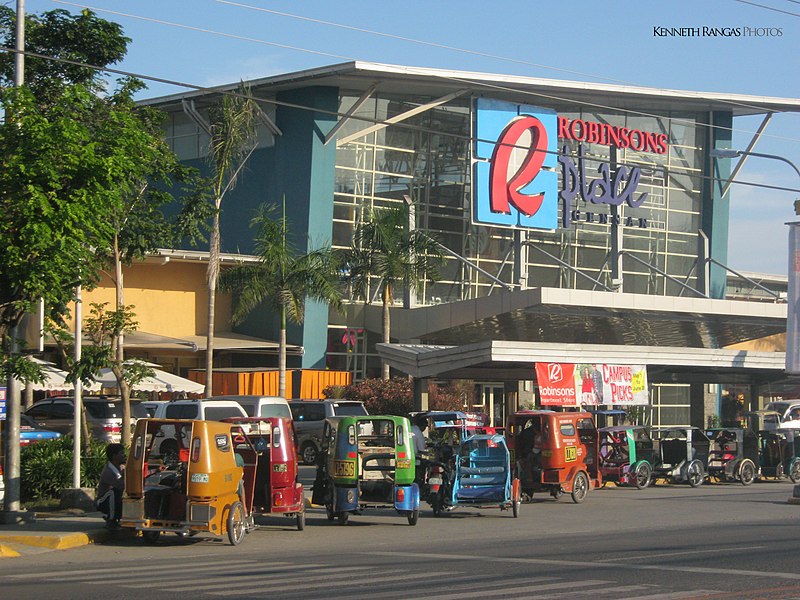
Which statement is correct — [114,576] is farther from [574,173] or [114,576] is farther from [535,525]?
[574,173]

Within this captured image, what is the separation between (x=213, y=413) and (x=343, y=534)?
34.2ft

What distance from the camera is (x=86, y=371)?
20906 millimetres

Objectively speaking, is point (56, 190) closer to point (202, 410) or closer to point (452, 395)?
point (202, 410)

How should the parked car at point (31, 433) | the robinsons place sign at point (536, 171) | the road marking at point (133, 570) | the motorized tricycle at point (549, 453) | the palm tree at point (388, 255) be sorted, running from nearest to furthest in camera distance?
the road marking at point (133, 570)
the motorized tricycle at point (549, 453)
the parked car at point (31, 433)
the palm tree at point (388, 255)
the robinsons place sign at point (536, 171)

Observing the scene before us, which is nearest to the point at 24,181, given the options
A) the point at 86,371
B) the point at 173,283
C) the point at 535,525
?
the point at 86,371

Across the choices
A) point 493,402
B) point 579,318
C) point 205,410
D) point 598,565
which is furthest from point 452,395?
point 598,565

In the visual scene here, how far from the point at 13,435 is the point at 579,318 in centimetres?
2757

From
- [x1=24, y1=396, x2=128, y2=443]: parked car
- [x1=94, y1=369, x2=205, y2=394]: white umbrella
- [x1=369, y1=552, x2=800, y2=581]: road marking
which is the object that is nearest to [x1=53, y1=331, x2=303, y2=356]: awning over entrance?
[x1=94, y1=369, x2=205, y2=394]: white umbrella

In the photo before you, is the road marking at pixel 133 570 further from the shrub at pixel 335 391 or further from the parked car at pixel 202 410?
the shrub at pixel 335 391

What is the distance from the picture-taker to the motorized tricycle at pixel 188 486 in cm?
1712

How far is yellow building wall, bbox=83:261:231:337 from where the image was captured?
48.0m

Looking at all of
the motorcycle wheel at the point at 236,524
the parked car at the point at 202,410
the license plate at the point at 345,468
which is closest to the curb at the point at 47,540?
the motorcycle wheel at the point at 236,524

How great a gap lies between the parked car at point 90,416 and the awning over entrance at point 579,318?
14.1m

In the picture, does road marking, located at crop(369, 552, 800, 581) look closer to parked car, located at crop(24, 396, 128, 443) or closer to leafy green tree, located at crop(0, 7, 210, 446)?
leafy green tree, located at crop(0, 7, 210, 446)
